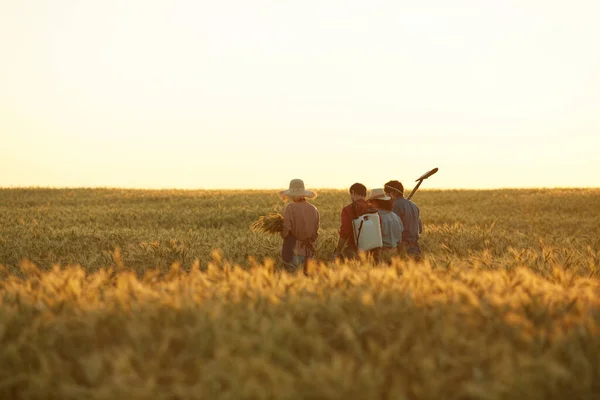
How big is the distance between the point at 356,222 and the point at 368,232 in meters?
0.27

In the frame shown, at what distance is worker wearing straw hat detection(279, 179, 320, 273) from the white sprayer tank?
83cm

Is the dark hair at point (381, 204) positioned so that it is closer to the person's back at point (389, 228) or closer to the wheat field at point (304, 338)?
the person's back at point (389, 228)

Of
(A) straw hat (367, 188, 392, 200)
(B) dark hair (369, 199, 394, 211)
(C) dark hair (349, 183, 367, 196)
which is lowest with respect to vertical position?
(B) dark hair (369, 199, 394, 211)

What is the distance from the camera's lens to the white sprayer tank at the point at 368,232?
32.4 feet

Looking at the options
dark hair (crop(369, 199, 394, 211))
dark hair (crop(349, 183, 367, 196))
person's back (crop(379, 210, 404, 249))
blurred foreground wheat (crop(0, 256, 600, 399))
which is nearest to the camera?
blurred foreground wheat (crop(0, 256, 600, 399))

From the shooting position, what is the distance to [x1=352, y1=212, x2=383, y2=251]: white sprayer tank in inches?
389

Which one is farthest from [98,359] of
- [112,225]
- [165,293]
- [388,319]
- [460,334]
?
[112,225]

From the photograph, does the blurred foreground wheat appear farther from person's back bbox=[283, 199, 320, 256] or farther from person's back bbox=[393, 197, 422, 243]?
person's back bbox=[393, 197, 422, 243]

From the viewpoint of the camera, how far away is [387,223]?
33.8 feet

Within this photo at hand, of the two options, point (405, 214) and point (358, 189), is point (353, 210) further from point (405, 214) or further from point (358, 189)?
point (405, 214)

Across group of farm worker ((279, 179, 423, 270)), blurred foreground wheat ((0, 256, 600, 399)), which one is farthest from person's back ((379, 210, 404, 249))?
blurred foreground wheat ((0, 256, 600, 399))

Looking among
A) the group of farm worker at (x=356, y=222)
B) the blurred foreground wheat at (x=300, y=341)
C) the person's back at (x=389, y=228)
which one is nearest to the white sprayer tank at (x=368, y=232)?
the group of farm worker at (x=356, y=222)

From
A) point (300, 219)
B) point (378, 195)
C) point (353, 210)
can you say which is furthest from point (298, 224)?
point (378, 195)

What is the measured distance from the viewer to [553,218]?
24.5 metres
